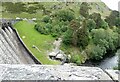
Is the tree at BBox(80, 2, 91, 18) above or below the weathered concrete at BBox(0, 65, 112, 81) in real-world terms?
below

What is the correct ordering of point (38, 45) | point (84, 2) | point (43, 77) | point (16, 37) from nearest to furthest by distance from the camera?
point (43, 77) < point (16, 37) < point (38, 45) < point (84, 2)

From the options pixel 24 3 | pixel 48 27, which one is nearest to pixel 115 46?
pixel 48 27

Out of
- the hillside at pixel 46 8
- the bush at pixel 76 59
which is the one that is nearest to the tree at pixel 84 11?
the hillside at pixel 46 8

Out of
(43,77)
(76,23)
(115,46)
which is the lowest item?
(115,46)

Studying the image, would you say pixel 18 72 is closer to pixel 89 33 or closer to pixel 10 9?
pixel 89 33

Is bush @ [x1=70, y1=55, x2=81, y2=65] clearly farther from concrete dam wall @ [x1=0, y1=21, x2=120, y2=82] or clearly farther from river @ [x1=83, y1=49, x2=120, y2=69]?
concrete dam wall @ [x1=0, y1=21, x2=120, y2=82]

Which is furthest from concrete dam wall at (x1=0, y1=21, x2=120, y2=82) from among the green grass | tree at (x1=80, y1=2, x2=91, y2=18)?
tree at (x1=80, y1=2, x2=91, y2=18)

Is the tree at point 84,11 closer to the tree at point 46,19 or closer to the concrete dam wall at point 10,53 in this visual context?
the tree at point 46,19
